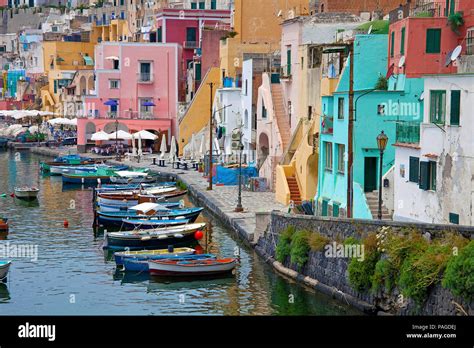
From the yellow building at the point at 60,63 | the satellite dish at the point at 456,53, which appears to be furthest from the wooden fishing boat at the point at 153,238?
the yellow building at the point at 60,63

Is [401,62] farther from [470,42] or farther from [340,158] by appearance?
[340,158]

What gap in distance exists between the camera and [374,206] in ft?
115

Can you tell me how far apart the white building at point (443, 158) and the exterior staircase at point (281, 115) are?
21.9m

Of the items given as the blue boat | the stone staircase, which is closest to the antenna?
the stone staircase

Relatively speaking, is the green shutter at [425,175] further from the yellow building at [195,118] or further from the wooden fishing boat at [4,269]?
the yellow building at [195,118]

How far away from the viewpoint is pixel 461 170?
91.5ft

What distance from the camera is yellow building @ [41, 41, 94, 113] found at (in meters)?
114

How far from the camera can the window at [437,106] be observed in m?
29.1

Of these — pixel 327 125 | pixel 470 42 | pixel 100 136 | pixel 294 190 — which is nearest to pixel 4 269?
pixel 327 125

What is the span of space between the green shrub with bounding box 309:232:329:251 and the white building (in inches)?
117

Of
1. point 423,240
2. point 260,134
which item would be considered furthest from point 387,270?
point 260,134

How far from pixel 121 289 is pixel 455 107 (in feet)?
42.6

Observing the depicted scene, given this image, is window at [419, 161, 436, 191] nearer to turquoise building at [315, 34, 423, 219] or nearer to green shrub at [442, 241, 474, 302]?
turquoise building at [315, 34, 423, 219]

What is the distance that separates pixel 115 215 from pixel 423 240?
2473 centimetres
